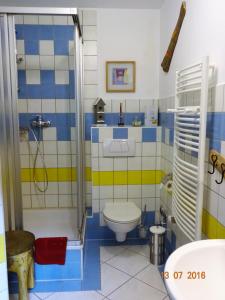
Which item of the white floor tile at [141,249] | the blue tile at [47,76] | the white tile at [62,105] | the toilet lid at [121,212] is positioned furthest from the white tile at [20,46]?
the white floor tile at [141,249]

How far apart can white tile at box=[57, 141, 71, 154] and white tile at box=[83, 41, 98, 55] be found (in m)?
1.03

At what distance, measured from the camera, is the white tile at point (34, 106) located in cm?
307

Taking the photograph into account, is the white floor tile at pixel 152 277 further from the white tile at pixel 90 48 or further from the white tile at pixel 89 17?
the white tile at pixel 89 17

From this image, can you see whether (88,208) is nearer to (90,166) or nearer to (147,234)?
(90,166)

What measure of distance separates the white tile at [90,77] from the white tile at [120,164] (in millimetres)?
900

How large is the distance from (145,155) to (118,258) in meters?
1.07

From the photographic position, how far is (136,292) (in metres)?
2.14

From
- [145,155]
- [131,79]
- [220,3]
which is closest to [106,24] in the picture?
[131,79]

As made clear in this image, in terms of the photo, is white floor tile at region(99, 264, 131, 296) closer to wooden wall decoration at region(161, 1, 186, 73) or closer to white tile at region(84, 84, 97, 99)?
white tile at region(84, 84, 97, 99)

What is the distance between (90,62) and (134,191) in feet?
4.89

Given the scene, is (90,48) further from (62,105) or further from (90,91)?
(62,105)

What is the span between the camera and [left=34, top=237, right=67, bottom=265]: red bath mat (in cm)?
220

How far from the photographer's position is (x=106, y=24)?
2.97m

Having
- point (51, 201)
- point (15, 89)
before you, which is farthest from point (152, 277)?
point (15, 89)
